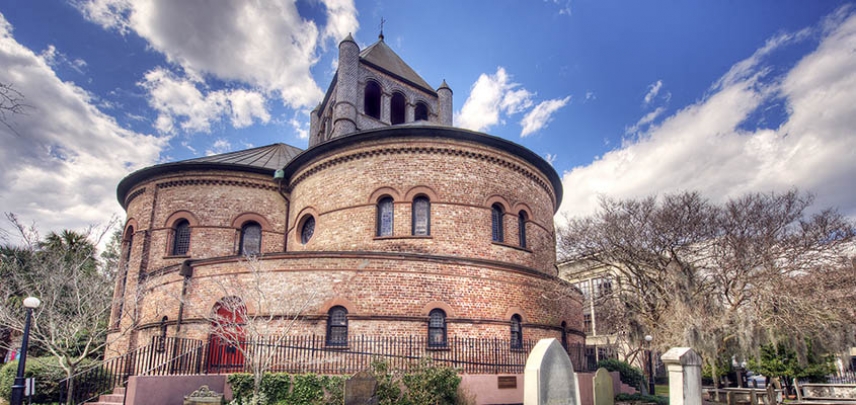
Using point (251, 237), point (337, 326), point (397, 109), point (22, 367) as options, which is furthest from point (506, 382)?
point (397, 109)

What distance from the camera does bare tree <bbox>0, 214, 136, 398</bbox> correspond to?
12445 mm

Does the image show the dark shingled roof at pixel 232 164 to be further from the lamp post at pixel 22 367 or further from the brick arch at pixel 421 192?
the lamp post at pixel 22 367

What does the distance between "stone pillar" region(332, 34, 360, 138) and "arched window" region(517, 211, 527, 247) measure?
31.3 feet

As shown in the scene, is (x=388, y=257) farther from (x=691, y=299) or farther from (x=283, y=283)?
(x=691, y=299)

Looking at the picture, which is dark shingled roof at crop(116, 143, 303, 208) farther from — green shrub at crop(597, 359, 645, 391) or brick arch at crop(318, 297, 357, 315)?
green shrub at crop(597, 359, 645, 391)

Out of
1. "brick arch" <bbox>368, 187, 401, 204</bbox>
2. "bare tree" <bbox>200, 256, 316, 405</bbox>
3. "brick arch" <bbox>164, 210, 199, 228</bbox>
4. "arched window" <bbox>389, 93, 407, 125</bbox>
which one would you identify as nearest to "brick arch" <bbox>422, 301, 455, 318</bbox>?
"bare tree" <bbox>200, 256, 316, 405</bbox>

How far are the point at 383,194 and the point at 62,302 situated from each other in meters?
13.3

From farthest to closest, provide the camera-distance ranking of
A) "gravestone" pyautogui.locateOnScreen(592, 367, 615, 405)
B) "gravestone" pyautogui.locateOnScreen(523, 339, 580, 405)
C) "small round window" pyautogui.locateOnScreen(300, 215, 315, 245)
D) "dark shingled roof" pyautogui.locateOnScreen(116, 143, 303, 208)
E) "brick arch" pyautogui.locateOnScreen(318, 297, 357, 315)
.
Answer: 1. "dark shingled roof" pyautogui.locateOnScreen(116, 143, 303, 208)
2. "small round window" pyautogui.locateOnScreen(300, 215, 315, 245)
3. "brick arch" pyautogui.locateOnScreen(318, 297, 357, 315)
4. "gravestone" pyautogui.locateOnScreen(592, 367, 615, 405)
5. "gravestone" pyautogui.locateOnScreen(523, 339, 580, 405)

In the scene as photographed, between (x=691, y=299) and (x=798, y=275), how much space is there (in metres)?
3.10

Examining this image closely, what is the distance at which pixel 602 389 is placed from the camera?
12289mm

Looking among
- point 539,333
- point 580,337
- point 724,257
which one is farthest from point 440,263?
point 724,257

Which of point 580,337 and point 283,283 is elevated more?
point 283,283

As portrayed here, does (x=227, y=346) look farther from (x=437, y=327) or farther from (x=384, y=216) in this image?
(x=384, y=216)

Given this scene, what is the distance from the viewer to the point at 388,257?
14367mm
